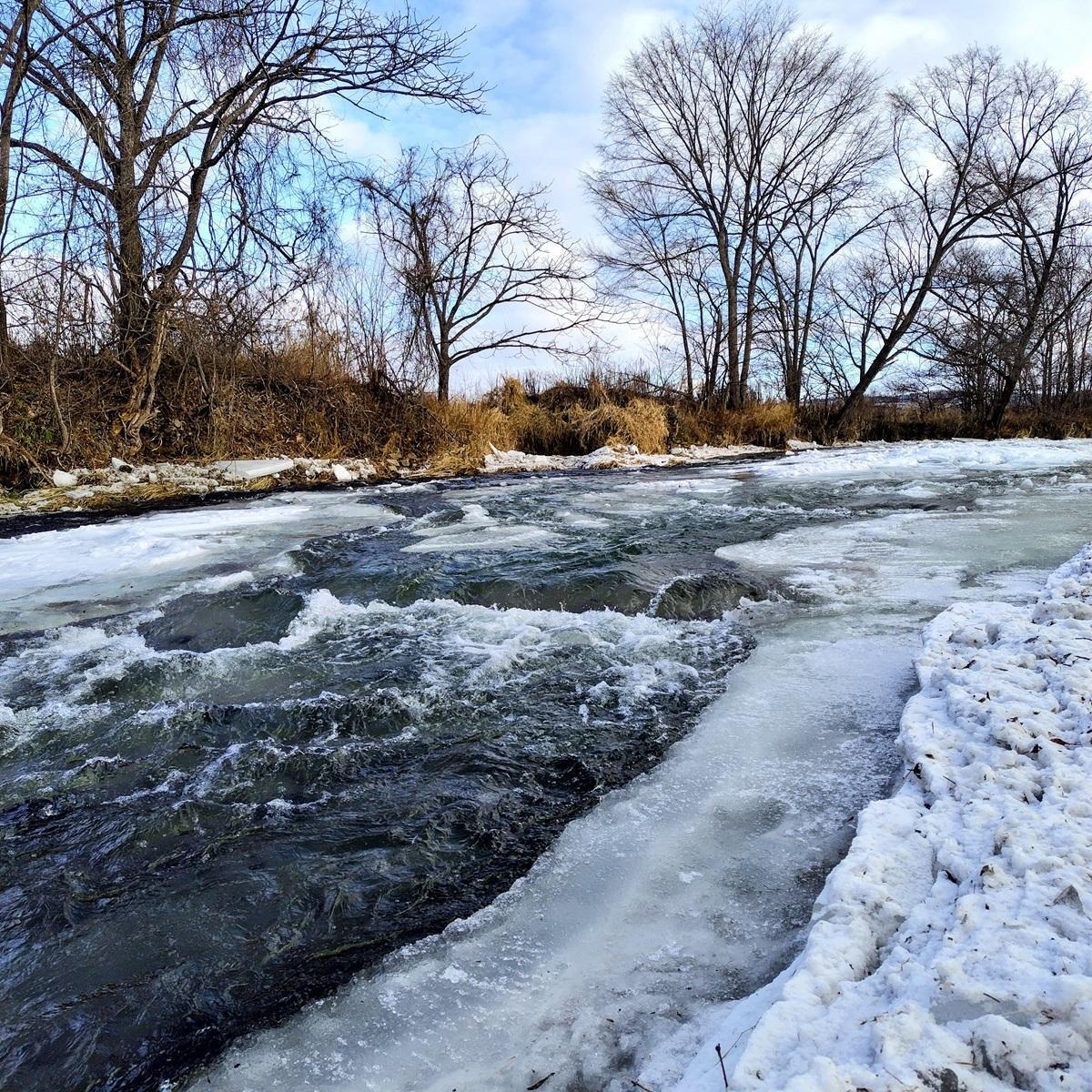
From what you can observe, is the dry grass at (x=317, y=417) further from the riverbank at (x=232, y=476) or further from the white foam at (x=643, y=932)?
the white foam at (x=643, y=932)

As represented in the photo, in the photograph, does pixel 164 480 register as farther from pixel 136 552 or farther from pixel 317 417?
pixel 136 552

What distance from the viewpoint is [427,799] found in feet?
7.63

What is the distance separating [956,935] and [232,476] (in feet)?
34.4

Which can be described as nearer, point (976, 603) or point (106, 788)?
point (106, 788)

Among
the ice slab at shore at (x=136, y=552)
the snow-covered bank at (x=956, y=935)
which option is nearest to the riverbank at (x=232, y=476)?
the ice slab at shore at (x=136, y=552)

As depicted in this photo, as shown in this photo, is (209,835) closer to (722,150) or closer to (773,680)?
(773,680)

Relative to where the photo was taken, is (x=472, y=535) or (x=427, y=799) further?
(x=472, y=535)

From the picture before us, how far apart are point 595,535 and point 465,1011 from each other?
4.93 m

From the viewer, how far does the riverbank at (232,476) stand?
8422 mm

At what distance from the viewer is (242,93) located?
1139 cm

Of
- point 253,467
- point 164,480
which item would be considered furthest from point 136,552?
point 253,467

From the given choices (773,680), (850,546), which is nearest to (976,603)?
(773,680)

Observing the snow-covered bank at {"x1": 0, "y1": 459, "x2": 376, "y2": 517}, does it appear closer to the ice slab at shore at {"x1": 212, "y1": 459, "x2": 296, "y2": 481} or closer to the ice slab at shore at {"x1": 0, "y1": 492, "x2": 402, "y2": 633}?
the ice slab at shore at {"x1": 212, "y1": 459, "x2": 296, "y2": 481}

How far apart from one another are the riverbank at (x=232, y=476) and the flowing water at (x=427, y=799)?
3481 mm
